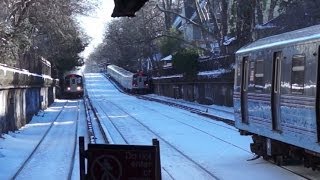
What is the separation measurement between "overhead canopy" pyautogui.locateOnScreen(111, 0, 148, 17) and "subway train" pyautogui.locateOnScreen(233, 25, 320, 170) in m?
4.92

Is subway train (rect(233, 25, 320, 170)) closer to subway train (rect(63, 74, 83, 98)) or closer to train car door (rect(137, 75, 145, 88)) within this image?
subway train (rect(63, 74, 83, 98))

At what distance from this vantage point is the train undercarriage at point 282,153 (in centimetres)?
1151

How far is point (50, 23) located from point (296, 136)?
30.1m

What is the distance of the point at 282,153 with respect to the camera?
12695mm

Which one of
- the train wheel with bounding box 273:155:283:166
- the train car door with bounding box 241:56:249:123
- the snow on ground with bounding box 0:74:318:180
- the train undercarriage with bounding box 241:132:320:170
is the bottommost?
the snow on ground with bounding box 0:74:318:180

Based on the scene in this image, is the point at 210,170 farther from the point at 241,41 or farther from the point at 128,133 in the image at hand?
the point at 241,41

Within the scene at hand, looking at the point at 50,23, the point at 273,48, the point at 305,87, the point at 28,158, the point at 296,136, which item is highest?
the point at 50,23

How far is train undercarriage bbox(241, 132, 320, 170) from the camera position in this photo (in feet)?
37.8

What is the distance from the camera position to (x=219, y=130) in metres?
22.0

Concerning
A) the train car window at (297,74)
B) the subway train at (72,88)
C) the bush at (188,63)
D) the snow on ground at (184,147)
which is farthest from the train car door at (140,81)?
the train car window at (297,74)

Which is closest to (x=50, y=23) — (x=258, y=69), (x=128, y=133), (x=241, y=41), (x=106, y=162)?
(x=241, y=41)

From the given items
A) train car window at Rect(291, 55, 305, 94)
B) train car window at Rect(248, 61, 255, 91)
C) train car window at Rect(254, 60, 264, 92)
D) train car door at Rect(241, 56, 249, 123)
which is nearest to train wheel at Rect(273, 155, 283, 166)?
train car door at Rect(241, 56, 249, 123)

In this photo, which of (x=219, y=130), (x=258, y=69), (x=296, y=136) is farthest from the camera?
(x=219, y=130)

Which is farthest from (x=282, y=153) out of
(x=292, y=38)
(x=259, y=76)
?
(x=292, y=38)
